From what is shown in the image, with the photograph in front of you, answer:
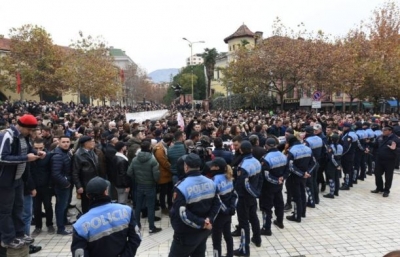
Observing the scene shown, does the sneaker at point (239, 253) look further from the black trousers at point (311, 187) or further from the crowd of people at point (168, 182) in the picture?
the black trousers at point (311, 187)

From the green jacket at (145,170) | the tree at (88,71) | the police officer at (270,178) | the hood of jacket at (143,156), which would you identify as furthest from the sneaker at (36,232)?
the tree at (88,71)

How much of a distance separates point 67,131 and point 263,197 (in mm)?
7102

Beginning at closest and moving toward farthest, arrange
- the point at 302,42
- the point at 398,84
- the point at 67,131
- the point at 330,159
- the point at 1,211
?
the point at 1,211 < the point at 330,159 < the point at 67,131 < the point at 302,42 < the point at 398,84

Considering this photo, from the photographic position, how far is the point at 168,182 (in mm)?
7754

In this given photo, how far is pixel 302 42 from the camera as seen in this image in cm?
2612

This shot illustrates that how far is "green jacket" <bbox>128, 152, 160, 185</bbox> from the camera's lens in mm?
6641

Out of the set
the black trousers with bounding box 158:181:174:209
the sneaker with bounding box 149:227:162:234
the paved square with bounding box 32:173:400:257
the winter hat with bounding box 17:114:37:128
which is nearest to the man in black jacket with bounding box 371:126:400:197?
the paved square with bounding box 32:173:400:257

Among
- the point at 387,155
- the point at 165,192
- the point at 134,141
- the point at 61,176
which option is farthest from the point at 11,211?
the point at 387,155

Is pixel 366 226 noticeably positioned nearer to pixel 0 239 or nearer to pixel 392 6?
pixel 0 239

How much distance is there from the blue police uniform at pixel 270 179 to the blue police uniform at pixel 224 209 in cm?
158

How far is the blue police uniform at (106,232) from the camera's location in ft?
10.2

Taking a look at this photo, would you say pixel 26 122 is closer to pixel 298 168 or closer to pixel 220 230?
pixel 220 230

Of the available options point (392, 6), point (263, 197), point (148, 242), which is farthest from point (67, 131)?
point (392, 6)

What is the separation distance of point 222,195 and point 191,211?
2.94ft
